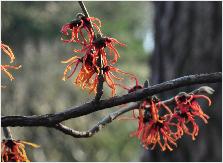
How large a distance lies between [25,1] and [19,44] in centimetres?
85

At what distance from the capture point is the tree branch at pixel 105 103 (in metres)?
1.13

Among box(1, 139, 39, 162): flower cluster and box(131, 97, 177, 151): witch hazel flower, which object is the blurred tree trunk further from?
box(1, 139, 39, 162): flower cluster

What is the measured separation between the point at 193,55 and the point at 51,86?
4720 mm

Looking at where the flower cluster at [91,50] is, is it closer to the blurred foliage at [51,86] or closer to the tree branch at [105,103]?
the tree branch at [105,103]

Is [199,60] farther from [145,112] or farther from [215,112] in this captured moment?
[145,112]

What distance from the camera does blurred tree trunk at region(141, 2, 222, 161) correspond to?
2.94 m

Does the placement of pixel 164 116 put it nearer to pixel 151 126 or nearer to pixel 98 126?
pixel 151 126

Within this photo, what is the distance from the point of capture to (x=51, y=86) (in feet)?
24.7

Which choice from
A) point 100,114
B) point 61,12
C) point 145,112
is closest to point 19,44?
point 61,12

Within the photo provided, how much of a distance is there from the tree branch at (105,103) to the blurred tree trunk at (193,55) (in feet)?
5.65

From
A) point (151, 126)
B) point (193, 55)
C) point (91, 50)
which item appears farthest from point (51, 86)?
point (91, 50)

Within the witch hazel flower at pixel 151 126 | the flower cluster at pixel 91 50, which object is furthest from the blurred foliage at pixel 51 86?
the flower cluster at pixel 91 50

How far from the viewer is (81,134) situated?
1214mm

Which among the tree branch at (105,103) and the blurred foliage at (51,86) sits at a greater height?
the blurred foliage at (51,86)
